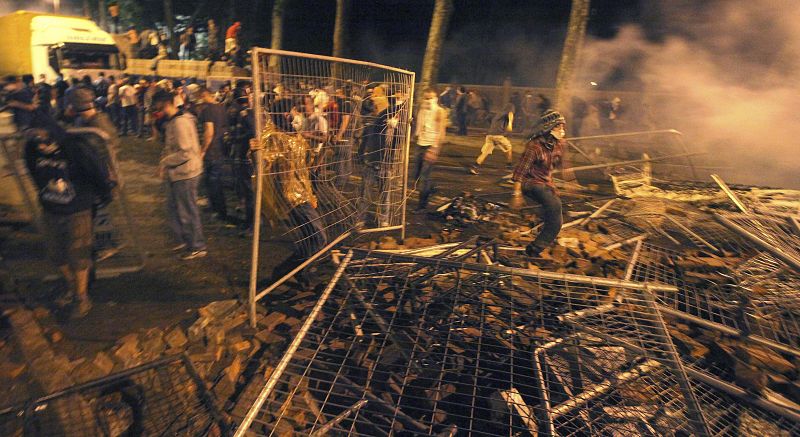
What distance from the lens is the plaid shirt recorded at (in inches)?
216

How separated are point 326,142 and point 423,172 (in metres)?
3.37

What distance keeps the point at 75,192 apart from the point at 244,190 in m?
2.96

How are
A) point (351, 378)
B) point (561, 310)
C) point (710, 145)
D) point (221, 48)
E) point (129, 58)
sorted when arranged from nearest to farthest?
point (351, 378), point (561, 310), point (710, 145), point (129, 58), point (221, 48)

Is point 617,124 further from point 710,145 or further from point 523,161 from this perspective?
point 523,161

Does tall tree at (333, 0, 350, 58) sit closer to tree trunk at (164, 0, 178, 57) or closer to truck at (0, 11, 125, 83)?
truck at (0, 11, 125, 83)

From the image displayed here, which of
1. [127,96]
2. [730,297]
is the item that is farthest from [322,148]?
[127,96]

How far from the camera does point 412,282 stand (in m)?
3.95

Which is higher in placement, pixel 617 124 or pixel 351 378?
pixel 617 124

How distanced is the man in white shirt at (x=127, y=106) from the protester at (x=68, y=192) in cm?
1232

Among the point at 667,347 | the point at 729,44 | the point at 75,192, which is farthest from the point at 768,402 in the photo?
the point at 729,44

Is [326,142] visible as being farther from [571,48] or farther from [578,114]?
[578,114]

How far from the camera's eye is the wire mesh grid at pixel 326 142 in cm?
385

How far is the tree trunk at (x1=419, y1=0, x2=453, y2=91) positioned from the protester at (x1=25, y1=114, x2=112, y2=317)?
1217 centimetres

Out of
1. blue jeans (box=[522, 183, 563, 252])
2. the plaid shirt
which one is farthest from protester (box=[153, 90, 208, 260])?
blue jeans (box=[522, 183, 563, 252])
